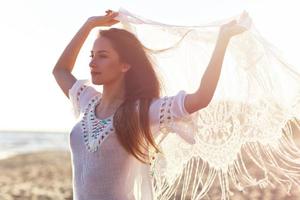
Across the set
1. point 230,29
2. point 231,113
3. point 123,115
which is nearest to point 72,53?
point 123,115

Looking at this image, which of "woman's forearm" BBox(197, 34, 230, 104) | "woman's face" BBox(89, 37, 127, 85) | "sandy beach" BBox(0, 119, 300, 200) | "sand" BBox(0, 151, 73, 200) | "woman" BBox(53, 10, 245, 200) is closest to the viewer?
"woman's forearm" BBox(197, 34, 230, 104)

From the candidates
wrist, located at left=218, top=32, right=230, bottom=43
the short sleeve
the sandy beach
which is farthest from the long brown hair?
the sandy beach

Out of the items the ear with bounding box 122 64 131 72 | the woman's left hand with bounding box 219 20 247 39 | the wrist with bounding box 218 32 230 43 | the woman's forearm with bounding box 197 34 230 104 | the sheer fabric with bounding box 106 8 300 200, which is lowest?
the sheer fabric with bounding box 106 8 300 200

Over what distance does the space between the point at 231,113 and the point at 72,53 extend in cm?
109

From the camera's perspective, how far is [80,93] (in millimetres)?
3979

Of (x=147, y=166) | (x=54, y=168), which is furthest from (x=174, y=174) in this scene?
(x=54, y=168)

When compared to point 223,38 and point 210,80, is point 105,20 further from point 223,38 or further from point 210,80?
point 210,80

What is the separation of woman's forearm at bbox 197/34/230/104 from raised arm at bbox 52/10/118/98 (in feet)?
3.11

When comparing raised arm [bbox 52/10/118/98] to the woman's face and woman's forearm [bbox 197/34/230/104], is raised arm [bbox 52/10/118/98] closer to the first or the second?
the woman's face

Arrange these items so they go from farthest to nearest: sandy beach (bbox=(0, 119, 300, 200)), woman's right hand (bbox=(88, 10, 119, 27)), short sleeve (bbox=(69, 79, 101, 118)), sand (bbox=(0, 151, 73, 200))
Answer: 1. sand (bbox=(0, 151, 73, 200))
2. sandy beach (bbox=(0, 119, 300, 200))
3. woman's right hand (bbox=(88, 10, 119, 27))
4. short sleeve (bbox=(69, 79, 101, 118))

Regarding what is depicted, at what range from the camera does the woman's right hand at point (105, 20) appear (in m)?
4.10

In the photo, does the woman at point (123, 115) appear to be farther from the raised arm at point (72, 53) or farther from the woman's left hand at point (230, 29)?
the raised arm at point (72, 53)

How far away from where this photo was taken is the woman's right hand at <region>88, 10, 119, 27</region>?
4.10 meters

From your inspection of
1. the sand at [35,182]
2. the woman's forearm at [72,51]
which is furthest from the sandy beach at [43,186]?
the woman's forearm at [72,51]
